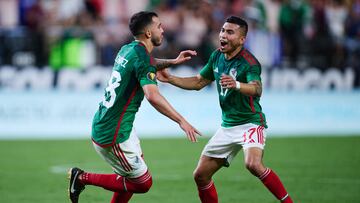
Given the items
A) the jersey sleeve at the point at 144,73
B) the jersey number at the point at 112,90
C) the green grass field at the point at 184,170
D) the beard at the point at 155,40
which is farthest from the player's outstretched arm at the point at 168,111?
the green grass field at the point at 184,170

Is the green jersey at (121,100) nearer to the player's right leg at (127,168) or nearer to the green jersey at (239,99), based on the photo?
the player's right leg at (127,168)

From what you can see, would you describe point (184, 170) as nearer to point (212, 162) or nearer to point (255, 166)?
point (212, 162)

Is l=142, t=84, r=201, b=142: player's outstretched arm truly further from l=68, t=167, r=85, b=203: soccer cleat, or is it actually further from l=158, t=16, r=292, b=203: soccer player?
l=68, t=167, r=85, b=203: soccer cleat

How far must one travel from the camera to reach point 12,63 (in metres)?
17.4

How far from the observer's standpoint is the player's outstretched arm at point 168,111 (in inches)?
291

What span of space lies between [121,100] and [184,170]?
17.3 ft

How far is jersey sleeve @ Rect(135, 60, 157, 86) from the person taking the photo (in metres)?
7.56

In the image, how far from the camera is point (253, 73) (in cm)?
840

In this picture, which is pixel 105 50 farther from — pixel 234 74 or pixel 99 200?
pixel 234 74

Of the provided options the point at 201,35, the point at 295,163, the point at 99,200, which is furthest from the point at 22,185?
the point at 201,35

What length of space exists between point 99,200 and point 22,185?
1.86 m

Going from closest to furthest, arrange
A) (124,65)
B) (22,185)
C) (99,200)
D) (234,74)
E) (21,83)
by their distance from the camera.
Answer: (124,65), (234,74), (99,200), (22,185), (21,83)

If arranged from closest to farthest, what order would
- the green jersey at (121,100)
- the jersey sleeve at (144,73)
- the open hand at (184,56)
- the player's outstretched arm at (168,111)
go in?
the player's outstretched arm at (168,111) → the jersey sleeve at (144,73) → the green jersey at (121,100) → the open hand at (184,56)

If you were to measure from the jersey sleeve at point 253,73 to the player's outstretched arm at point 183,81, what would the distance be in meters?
0.87
